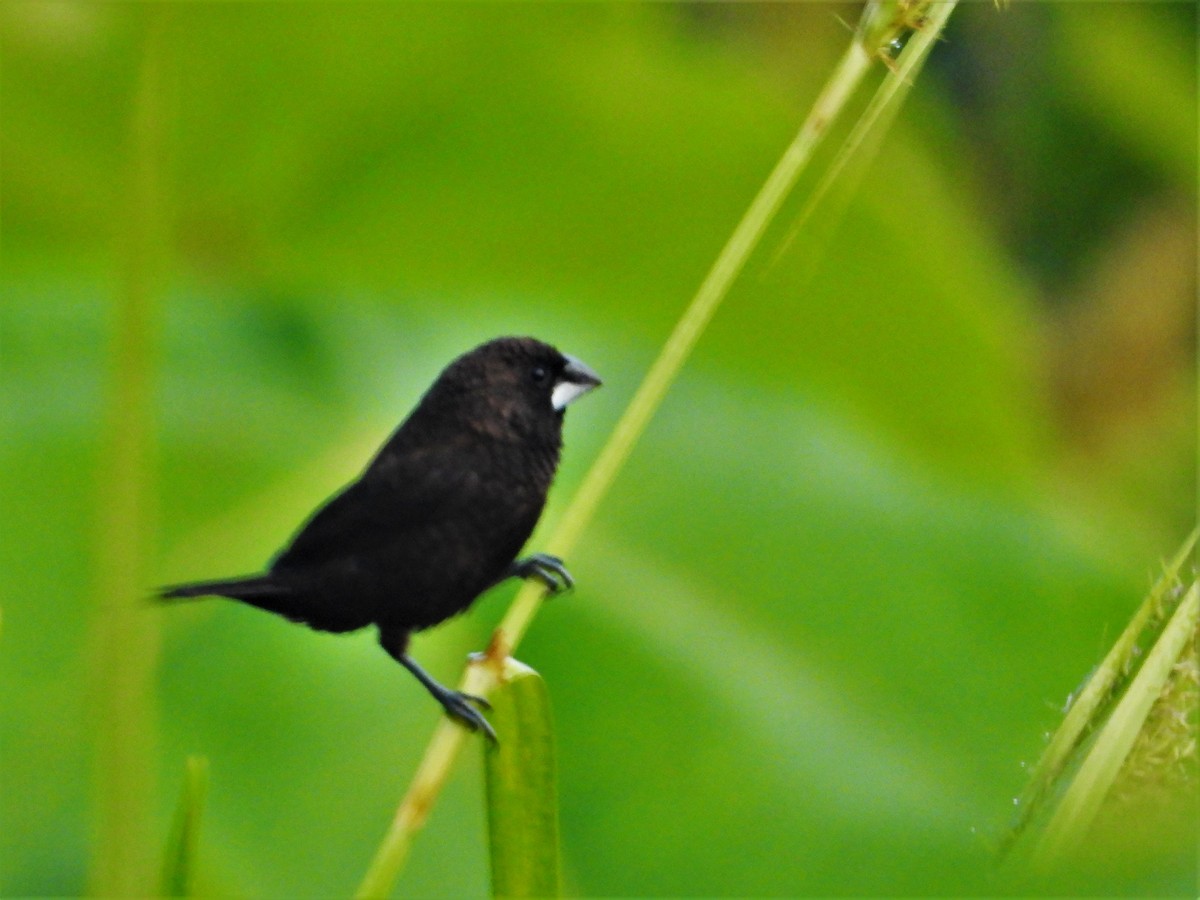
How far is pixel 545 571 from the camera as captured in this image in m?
0.43

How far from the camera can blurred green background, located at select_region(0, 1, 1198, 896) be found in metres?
0.79

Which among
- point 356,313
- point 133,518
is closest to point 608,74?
point 356,313

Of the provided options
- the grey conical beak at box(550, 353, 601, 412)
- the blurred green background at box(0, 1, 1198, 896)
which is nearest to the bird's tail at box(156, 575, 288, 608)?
the grey conical beak at box(550, 353, 601, 412)

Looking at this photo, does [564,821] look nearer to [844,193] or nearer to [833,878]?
[833,878]

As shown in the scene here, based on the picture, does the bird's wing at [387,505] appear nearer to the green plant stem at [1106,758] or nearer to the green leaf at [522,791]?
the green leaf at [522,791]

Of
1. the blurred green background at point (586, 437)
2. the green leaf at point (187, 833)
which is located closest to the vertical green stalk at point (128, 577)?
the green leaf at point (187, 833)

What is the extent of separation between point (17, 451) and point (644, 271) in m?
0.45

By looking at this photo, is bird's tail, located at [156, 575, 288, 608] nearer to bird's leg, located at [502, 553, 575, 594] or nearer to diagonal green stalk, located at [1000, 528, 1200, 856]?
Result: bird's leg, located at [502, 553, 575, 594]

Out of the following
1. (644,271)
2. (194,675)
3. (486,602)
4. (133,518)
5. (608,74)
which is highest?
(608,74)

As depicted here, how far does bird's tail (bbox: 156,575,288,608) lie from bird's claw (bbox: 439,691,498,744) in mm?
61

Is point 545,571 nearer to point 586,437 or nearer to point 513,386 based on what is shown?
→ point 513,386

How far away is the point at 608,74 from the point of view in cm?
99

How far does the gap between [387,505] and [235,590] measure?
77 millimetres

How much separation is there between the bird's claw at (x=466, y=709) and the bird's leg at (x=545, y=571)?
1.8 inches
